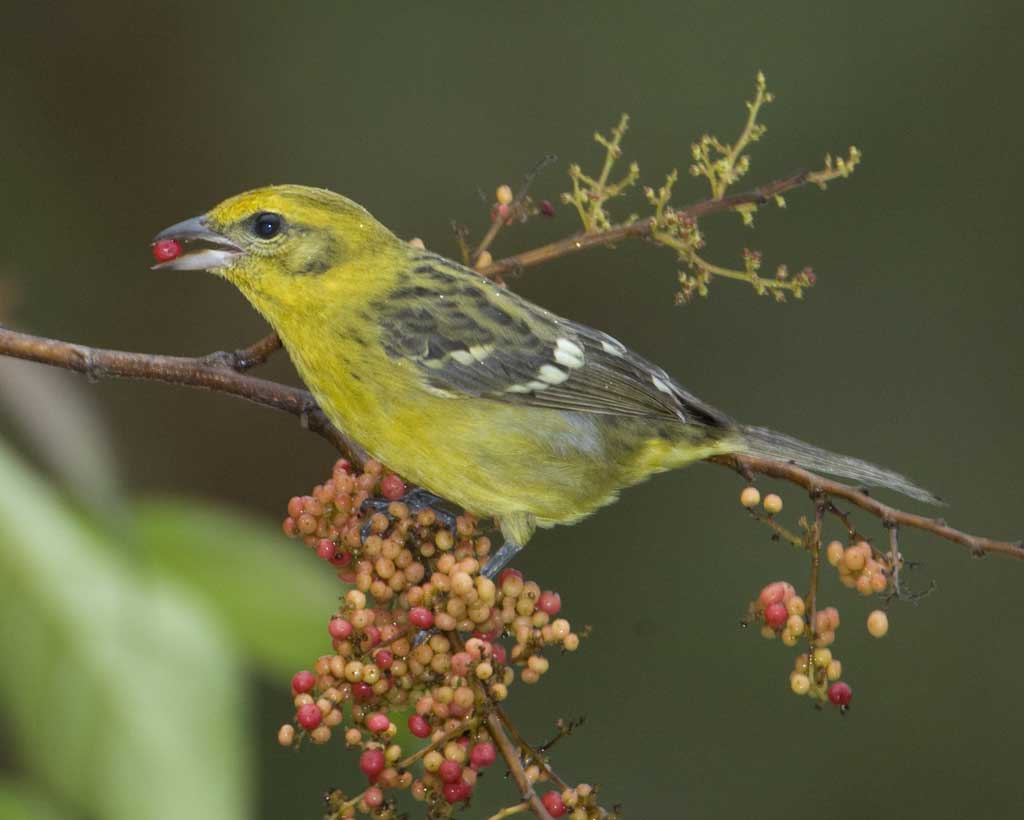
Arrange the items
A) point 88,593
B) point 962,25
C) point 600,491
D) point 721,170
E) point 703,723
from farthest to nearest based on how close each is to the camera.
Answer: point 962,25 < point 703,723 < point 600,491 < point 721,170 < point 88,593

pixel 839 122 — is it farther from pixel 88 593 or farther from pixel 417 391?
pixel 88 593

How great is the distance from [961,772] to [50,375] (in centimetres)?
467

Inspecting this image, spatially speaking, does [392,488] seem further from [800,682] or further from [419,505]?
[800,682]

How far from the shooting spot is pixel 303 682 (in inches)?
105

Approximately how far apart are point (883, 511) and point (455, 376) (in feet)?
3.70

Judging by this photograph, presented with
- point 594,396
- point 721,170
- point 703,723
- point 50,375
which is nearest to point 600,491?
point 594,396

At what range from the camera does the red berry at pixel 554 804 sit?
2.45 meters

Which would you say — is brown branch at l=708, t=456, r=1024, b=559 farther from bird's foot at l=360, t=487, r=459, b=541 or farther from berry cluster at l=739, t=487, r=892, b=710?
bird's foot at l=360, t=487, r=459, b=541

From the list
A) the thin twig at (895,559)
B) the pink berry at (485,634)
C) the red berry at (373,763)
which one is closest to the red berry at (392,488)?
the pink berry at (485,634)

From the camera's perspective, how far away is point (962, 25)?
6.53m

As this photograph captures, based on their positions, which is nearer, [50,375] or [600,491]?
[50,375]

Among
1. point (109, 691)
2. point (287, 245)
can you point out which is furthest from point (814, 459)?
point (109, 691)

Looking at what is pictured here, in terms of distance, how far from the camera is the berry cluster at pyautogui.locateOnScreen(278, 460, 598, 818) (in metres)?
2.53

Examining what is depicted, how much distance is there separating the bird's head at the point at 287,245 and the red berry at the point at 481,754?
115 centimetres
